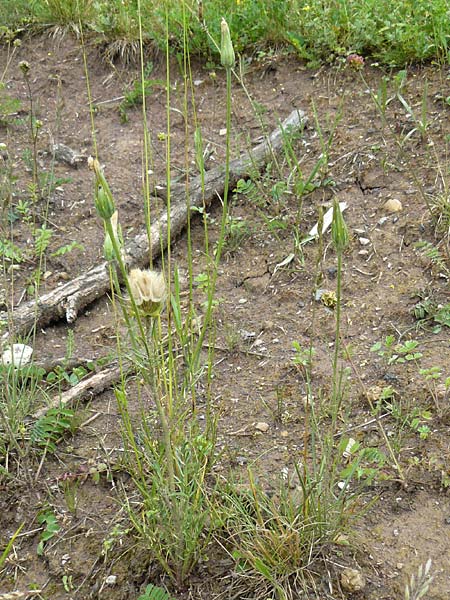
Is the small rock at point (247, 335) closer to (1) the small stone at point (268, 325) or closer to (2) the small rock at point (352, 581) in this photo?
(1) the small stone at point (268, 325)

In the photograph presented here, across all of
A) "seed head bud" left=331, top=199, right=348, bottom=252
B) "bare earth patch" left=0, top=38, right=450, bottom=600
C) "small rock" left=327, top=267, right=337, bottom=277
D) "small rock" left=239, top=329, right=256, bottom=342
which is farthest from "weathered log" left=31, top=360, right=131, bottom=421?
"seed head bud" left=331, top=199, right=348, bottom=252

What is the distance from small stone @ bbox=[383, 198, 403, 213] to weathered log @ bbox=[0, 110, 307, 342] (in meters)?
0.55

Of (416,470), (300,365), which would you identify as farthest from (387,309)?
(416,470)

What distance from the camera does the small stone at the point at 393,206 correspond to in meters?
3.23

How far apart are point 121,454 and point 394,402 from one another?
0.85 meters

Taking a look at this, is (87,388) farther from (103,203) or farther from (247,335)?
(103,203)

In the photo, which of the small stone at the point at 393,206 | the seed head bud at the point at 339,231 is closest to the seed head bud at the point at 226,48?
the seed head bud at the point at 339,231

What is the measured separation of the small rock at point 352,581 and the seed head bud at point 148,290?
34.3 inches

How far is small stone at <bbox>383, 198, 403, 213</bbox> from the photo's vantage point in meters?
3.23

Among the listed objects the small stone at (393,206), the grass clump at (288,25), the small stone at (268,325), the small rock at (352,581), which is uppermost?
the grass clump at (288,25)

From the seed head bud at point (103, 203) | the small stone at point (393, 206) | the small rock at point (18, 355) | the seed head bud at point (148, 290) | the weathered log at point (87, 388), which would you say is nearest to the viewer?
the seed head bud at point (103, 203)

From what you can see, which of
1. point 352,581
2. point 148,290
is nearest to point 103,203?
point 148,290

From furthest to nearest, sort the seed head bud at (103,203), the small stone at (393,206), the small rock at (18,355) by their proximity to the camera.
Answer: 1. the small stone at (393,206)
2. the small rock at (18,355)
3. the seed head bud at (103,203)

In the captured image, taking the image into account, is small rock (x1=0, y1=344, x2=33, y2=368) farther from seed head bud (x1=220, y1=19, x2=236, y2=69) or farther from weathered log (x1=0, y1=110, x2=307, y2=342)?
seed head bud (x1=220, y1=19, x2=236, y2=69)
